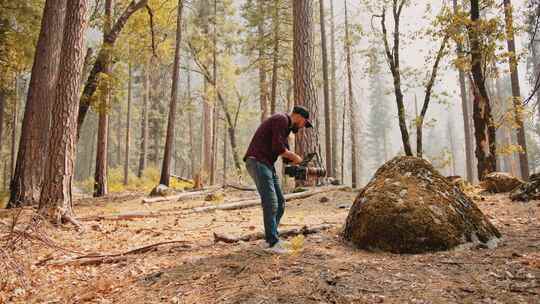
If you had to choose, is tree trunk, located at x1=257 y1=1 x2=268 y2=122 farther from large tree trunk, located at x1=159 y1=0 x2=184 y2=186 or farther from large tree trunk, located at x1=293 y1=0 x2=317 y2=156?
large tree trunk, located at x1=293 y1=0 x2=317 y2=156

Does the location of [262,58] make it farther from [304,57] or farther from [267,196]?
[267,196]

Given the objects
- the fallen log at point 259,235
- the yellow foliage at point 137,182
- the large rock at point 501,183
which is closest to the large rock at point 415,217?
the fallen log at point 259,235

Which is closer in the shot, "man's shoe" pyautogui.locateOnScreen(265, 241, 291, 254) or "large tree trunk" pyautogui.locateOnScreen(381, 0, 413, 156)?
"man's shoe" pyautogui.locateOnScreen(265, 241, 291, 254)

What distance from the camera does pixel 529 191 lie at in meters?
7.43

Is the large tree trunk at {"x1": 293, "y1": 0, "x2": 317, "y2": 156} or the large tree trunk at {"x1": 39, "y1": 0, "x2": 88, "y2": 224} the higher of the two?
the large tree trunk at {"x1": 293, "y1": 0, "x2": 317, "y2": 156}

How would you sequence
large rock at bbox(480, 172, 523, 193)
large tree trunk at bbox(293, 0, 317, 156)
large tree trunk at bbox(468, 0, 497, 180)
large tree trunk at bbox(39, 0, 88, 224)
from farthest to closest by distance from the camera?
large tree trunk at bbox(293, 0, 317, 156)
large tree trunk at bbox(468, 0, 497, 180)
large rock at bbox(480, 172, 523, 193)
large tree trunk at bbox(39, 0, 88, 224)

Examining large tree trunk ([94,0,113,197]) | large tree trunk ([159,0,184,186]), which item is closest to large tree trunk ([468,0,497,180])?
large tree trunk ([159,0,184,186])

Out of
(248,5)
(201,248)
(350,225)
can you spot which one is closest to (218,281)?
(201,248)

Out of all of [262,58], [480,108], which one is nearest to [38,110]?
[262,58]

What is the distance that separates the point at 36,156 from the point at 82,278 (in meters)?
7.20

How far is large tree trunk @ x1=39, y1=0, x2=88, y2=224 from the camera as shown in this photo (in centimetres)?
656

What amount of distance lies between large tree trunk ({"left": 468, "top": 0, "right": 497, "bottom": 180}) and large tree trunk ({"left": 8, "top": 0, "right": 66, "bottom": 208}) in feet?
39.8

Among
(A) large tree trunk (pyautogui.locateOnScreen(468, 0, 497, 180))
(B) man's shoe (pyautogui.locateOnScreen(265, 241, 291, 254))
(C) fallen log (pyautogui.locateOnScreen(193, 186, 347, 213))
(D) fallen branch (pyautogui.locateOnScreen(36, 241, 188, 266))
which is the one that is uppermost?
(A) large tree trunk (pyautogui.locateOnScreen(468, 0, 497, 180))

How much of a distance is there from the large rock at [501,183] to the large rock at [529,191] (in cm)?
126
